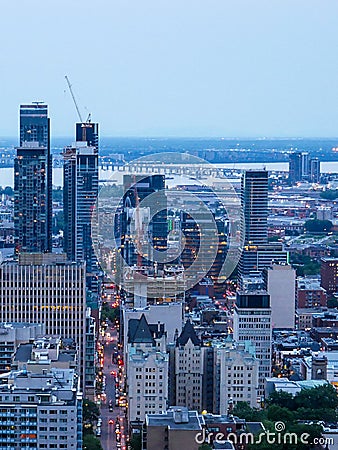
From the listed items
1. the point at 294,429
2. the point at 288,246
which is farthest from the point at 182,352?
the point at 288,246

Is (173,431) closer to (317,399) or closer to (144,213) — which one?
(317,399)

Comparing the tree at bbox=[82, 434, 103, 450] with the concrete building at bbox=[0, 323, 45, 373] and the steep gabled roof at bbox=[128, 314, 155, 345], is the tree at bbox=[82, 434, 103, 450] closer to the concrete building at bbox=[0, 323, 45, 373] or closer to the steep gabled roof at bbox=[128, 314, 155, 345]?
the concrete building at bbox=[0, 323, 45, 373]

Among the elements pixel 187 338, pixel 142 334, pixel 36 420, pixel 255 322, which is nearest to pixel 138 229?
pixel 255 322

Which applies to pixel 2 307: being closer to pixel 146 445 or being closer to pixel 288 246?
pixel 146 445

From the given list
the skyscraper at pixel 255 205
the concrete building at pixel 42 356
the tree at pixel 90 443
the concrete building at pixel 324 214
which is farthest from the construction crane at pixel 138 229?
the concrete building at pixel 324 214

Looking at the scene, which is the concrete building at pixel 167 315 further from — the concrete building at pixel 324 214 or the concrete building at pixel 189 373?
the concrete building at pixel 324 214

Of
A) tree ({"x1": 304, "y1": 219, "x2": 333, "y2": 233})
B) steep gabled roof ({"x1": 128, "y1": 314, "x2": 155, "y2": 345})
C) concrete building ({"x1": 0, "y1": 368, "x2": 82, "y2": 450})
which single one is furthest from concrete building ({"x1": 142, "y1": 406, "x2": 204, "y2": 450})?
tree ({"x1": 304, "y1": 219, "x2": 333, "y2": 233})
